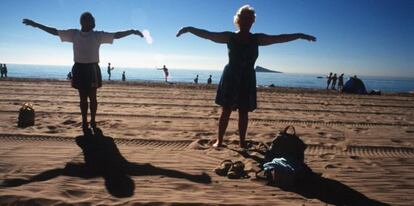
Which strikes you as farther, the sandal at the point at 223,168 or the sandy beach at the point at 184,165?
the sandal at the point at 223,168

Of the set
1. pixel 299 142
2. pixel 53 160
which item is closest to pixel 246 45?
pixel 299 142

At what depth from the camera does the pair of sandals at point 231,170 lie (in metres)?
3.96

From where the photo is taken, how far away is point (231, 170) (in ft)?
13.3

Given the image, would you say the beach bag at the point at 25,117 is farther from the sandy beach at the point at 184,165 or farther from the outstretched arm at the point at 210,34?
the outstretched arm at the point at 210,34

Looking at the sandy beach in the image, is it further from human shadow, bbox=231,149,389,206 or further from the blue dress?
the blue dress

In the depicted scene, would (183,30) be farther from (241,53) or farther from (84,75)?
→ (84,75)

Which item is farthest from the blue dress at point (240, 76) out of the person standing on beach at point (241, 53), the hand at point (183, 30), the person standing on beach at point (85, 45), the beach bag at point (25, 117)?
the beach bag at point (25, 117)

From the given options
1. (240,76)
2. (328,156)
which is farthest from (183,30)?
(328,156)

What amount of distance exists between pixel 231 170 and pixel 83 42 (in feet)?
10.3

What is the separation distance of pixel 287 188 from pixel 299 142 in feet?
2.39

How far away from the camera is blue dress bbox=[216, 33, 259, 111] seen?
16.6ft

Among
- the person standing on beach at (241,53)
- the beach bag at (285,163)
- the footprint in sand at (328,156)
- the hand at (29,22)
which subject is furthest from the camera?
the hand at (29,22)

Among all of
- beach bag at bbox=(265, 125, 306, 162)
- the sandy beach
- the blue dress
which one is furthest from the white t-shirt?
beach bag at bbox=(265, 125, 306, 162)

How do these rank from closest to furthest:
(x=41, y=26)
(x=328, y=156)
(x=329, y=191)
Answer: (x=329, y=191) → (x=328, y=156) → (x=41, y=26)
